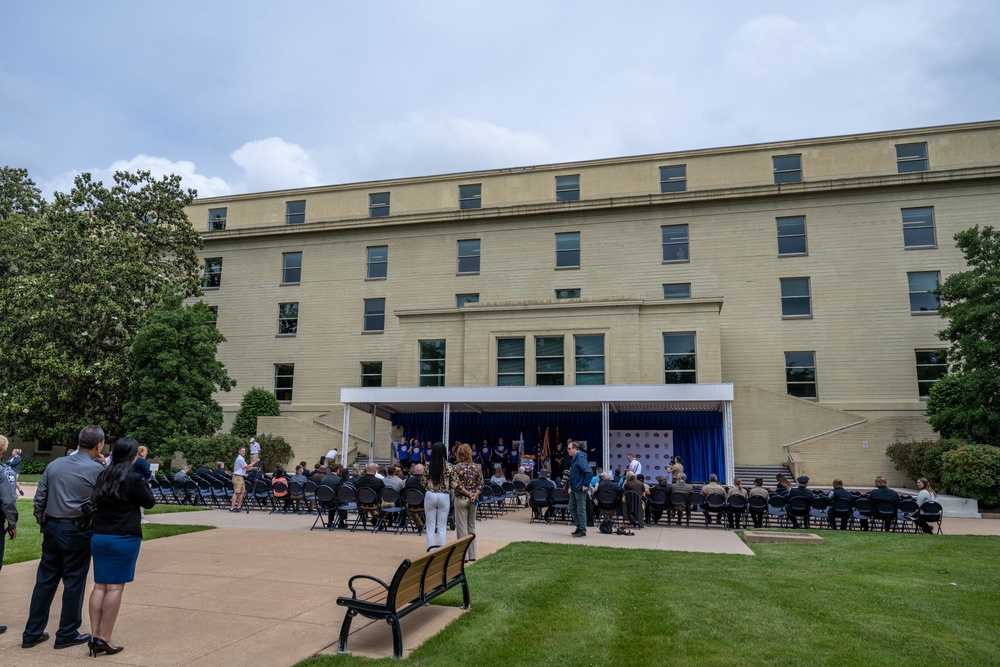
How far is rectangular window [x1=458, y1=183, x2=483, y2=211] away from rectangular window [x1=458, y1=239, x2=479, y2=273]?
2420mm

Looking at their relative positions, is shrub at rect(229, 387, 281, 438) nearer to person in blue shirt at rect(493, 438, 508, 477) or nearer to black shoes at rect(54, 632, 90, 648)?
person in blue shirt at rect(493, 438, 508, 477)

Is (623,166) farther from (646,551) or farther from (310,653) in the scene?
(310,653)

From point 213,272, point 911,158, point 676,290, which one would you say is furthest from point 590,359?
point 213,272

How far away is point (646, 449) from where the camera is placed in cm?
2734

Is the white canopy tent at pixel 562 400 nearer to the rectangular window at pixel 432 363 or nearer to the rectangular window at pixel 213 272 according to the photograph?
the rectangular window at pixel 432 363

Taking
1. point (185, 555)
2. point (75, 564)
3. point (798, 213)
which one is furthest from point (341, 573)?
point (798, 213)

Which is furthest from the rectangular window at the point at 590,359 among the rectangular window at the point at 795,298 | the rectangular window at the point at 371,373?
the rectangular window at the point at 371,373

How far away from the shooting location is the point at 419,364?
31.6 meters

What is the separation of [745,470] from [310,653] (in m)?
24.0

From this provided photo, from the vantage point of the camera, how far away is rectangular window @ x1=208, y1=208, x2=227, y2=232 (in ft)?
132

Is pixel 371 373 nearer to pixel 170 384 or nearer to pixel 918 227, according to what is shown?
pixel 170 384

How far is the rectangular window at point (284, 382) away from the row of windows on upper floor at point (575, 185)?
8633 millimetres

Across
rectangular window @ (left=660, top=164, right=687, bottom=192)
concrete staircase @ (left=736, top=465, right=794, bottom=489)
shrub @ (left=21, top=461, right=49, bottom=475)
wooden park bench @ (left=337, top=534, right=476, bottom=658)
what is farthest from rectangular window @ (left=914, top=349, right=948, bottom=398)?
shrub @ (left=21, top=461, right=49, bottom=475)

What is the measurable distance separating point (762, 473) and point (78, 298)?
29.8 meters
